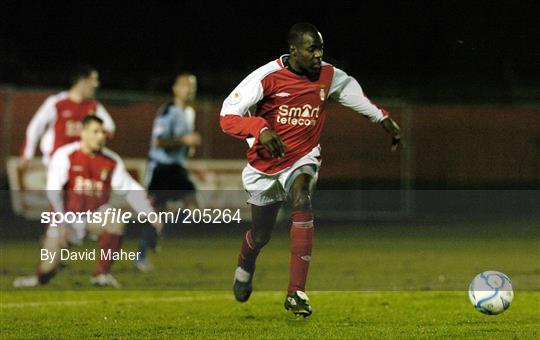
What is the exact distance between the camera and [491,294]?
726 cm


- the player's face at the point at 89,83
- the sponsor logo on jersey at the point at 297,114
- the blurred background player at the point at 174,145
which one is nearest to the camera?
the sponsor logo on jersey at the point at 297,114

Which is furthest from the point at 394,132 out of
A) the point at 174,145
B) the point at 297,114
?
the point at 174,145

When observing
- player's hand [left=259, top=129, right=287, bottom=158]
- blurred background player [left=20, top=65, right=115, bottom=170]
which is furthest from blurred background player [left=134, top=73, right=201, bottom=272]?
player's hand [left=259, top=129, right=287, bottom=158]

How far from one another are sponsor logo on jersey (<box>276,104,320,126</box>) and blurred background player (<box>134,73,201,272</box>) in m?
4.68

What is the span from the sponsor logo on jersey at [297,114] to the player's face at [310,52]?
31cm

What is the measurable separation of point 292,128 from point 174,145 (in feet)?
16.6

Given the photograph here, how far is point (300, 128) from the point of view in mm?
7805

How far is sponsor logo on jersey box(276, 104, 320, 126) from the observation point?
7746 millimetres

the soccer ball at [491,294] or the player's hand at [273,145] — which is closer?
the player's hand at [273,145]

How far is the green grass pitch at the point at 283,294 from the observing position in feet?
23.8

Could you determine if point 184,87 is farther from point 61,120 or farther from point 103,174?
Answer: point 61,120

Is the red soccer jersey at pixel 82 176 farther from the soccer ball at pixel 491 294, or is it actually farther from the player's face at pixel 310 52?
the soccer ball at pixel 491 294

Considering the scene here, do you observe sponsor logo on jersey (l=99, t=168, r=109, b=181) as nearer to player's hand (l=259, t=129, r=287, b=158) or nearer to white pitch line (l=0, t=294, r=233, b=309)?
white pitch line (l=0, t=294, r=233, b=309)

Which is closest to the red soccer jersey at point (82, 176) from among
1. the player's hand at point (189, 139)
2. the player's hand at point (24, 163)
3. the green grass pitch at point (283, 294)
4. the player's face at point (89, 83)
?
the green grass pitch at point (283, 294)
